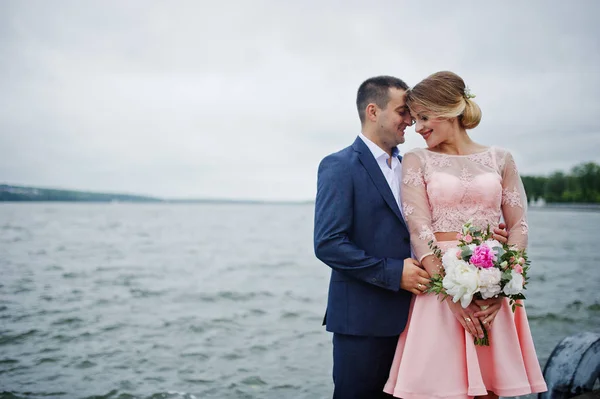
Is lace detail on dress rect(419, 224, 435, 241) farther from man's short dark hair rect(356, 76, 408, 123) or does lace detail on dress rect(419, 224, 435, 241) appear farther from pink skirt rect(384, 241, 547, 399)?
man's short dark hair rect(356, 76, 408, 123)

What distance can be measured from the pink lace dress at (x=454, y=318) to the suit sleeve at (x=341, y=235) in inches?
9.7

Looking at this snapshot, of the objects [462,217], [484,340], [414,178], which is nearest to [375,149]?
[414,178]

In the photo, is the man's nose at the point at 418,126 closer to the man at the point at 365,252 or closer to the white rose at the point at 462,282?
the man at the point at 365,252

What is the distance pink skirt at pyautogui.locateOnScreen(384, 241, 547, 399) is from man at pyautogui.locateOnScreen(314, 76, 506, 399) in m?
0.22

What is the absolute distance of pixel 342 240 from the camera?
3410 millimetres

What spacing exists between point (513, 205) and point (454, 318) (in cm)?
86

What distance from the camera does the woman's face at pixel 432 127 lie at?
3.42 m

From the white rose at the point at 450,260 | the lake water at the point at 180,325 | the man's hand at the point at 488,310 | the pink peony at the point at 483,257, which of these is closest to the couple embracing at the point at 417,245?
the man's hand at the point at 488,310

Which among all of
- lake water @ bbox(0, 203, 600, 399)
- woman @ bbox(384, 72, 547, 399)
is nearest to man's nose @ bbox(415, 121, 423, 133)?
woman @ bbox(384, 72, 547, 399)

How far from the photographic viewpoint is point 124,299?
15.1 meters

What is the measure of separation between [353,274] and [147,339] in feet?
28.3

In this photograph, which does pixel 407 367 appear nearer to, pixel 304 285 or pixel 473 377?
pixel 473 377

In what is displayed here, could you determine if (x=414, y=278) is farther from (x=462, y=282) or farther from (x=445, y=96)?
(x=445, y=96)

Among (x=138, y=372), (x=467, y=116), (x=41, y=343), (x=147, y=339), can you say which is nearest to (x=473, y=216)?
(x=467, y=116)
